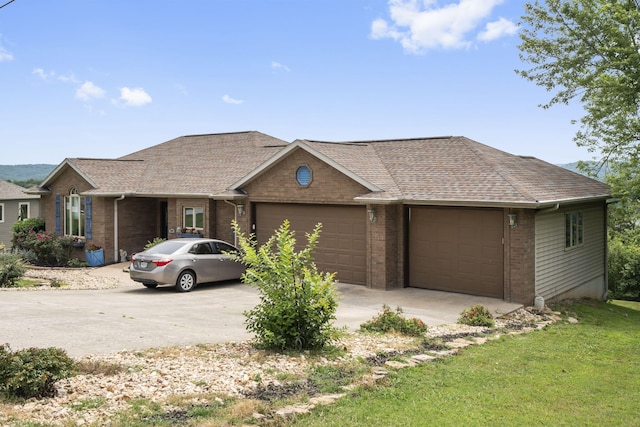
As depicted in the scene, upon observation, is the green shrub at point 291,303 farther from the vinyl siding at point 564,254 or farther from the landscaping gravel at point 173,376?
the vinyl siding at point 564,254

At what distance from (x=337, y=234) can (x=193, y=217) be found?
7235 millimetres

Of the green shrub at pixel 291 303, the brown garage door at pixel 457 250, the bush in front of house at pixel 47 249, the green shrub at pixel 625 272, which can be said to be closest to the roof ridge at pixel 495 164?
the brown garage door at pixel 457 250

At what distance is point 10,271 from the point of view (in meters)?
18.2

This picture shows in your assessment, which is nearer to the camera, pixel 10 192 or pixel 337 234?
pixel 337 234

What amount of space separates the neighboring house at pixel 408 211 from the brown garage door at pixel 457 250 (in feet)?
0.09

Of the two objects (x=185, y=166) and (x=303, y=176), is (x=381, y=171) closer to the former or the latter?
(x=303, y=176)

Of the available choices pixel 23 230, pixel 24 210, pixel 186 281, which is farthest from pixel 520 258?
pixel 24 210

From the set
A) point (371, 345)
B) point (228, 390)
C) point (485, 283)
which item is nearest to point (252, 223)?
point (485, 283)

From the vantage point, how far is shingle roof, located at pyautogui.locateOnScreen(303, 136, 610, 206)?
15781 mm

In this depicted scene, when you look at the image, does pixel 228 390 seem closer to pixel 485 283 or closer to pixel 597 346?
pixel 597 346

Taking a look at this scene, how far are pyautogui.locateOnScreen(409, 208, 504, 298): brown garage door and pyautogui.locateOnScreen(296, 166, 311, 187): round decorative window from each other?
351 cm

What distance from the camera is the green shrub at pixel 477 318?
42.2 feet

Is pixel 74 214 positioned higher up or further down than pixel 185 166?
further down

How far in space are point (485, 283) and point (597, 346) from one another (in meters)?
4.57
